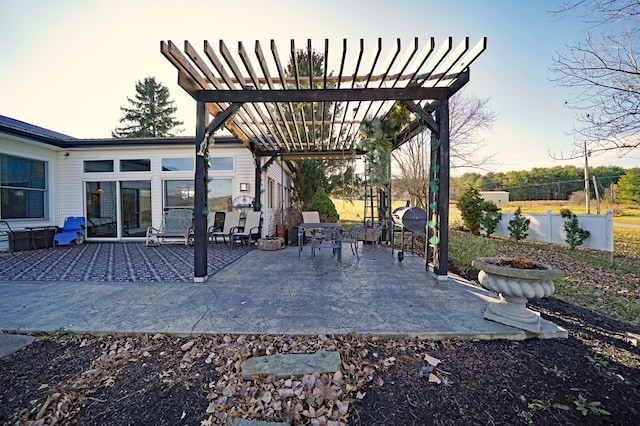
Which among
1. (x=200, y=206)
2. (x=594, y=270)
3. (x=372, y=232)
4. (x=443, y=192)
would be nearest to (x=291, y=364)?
(x=200, y=206)

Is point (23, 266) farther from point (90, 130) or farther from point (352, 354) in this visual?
point (90, 130)

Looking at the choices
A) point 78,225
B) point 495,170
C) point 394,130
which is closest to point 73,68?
point 78,225

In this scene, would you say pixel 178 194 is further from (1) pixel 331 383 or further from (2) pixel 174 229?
(1) pixel 331 383

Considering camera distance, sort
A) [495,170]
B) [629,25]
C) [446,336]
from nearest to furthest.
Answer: [446,336], [629,25], [495,170]

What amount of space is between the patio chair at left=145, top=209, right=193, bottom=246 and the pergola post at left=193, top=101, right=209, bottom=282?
389 cm

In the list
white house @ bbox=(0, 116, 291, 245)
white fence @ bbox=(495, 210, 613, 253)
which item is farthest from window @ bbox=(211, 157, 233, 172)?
white fence @ bbox=(495, 210, 613, 253)

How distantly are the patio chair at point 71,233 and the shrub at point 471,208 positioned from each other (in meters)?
12.3

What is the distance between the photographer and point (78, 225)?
7992 millimetres

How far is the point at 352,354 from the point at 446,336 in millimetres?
825

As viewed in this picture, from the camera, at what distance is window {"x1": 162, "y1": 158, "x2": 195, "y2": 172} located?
328 inches

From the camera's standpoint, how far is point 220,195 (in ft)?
27.4

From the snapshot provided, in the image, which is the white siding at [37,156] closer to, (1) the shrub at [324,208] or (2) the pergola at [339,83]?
(2) the pergola at [339,83]

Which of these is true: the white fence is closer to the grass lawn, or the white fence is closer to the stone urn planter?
the grass lawn

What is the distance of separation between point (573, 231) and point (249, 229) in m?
8.26
